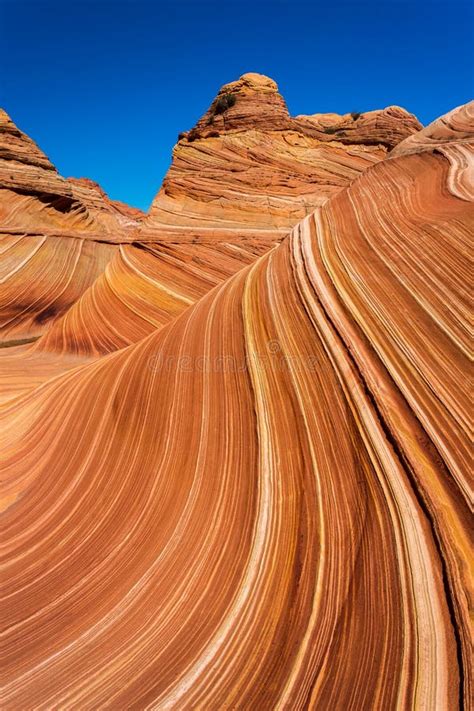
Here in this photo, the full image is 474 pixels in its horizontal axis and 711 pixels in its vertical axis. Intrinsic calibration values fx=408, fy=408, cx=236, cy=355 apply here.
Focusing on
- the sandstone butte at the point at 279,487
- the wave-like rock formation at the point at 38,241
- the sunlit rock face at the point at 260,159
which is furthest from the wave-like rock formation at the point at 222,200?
the sandstone butte at the point at 279,487

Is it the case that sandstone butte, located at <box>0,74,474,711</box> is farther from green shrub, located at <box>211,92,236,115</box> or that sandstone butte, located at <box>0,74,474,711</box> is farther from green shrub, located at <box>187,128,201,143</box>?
green shrub, located at <box>211,92,236,115</box>

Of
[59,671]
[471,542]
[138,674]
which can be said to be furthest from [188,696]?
[471,542]

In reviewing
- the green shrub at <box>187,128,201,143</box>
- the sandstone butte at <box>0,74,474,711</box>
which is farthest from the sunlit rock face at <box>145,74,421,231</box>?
the sandstone butte at <box>0,74,474,711</box>

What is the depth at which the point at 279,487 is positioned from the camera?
2691mm

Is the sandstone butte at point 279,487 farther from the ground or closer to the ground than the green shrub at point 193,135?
closer to the ground

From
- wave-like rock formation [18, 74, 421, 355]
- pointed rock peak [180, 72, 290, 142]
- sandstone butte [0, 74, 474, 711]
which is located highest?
pointed rock peak [180, 72, 290, 142]

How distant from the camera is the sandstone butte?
1913mm

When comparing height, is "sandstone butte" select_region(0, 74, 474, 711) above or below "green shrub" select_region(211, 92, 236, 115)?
below

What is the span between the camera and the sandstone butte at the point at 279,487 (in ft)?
6.28

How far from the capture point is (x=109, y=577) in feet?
8.89

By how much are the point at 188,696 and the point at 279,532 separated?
92cm

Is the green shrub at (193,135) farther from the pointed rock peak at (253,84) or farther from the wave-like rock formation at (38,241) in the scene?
the wave-like rock formation at (38,241)

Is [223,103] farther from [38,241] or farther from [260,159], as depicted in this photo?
[38,241]

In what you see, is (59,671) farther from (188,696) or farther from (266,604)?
(266,604)
